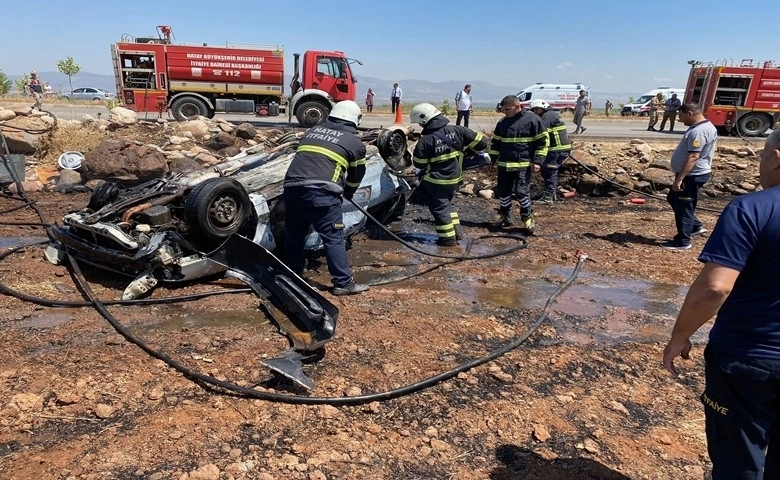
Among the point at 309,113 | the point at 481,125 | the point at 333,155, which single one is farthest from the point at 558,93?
the point at 333,155

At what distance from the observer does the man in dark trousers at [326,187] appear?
4.48 meters

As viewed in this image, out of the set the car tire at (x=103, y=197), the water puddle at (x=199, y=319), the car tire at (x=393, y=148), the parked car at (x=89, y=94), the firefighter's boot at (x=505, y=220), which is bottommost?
the parked car at (x=89, y=94)

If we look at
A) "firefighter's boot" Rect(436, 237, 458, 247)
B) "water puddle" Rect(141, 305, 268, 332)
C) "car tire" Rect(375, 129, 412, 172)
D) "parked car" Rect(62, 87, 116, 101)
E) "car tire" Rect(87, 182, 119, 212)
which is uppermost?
"car tire" Rect(375, 129, 412, 172)

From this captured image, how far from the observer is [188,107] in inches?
648

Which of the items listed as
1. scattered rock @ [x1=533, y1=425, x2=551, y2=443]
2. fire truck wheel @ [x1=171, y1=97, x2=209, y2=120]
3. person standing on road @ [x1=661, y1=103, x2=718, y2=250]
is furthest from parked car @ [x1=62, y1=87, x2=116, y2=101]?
scattered rock @ [x1=533, y1=425, x2=551, y2=443]

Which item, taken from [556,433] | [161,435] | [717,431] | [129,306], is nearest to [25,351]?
[129,306]

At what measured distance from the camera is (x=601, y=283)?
17.2ft

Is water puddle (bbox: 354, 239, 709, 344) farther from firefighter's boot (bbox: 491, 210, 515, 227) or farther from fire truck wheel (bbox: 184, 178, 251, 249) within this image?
firefighter's boot (bbox: 491, 210, 515, 227)

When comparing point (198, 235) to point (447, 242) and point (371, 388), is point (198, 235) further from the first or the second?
point (447, 242)

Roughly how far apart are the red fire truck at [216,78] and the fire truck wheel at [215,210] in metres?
11.9

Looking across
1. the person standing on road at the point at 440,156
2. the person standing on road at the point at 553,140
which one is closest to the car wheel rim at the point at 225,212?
the person standing on road at the point at 440,156

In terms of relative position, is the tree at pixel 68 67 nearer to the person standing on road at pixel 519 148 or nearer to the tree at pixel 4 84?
the tree at pixel 4 84

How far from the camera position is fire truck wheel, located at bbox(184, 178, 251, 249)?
4285 mm

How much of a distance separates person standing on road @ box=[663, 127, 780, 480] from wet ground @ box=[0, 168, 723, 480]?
768mm
